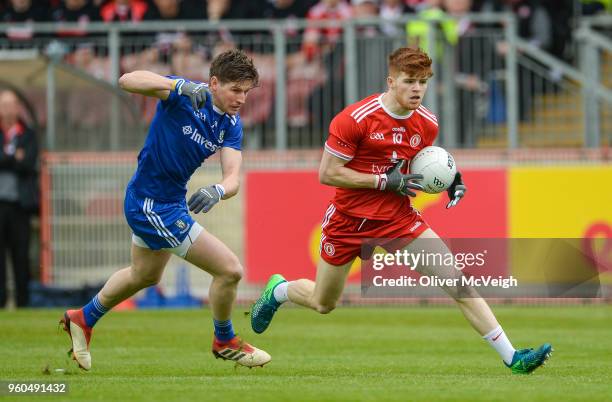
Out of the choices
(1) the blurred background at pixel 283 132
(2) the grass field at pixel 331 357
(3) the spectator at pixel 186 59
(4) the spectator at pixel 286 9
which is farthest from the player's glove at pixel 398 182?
(4) the spectator at pixel 286 9

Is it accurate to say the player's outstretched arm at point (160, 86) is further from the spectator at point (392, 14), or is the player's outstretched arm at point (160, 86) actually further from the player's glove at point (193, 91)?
the spectator at point (392, 14)

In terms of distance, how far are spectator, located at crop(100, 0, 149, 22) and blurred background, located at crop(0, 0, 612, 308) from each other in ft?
3.48

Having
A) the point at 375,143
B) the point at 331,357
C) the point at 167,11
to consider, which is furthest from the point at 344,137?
the point at 167,11

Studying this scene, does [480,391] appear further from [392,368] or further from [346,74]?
[346,74]

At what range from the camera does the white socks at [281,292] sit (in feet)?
38.0

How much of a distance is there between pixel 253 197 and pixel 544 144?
14.3 feet

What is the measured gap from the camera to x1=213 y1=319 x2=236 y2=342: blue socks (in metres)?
11.1

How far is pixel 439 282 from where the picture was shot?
1059cm

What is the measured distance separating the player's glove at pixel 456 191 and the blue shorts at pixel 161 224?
1.99 m

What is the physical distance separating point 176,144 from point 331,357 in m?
2.89

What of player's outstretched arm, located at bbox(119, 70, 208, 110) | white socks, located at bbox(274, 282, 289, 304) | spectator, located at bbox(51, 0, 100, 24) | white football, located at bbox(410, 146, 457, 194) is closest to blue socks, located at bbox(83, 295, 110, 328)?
white socks, located at bbox(274, 282, 289, 304)

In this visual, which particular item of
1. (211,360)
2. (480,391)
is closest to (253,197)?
(211,360)

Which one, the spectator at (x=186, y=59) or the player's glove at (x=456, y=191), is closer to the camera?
the player's glove at (x=456, y=191)

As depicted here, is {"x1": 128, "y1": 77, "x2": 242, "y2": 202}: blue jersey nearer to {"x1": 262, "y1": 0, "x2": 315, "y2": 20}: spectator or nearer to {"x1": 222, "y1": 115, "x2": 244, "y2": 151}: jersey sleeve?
{"x1": 222, "y1": 115, "x2": 244, "y2": 151}: jersey sleeve
